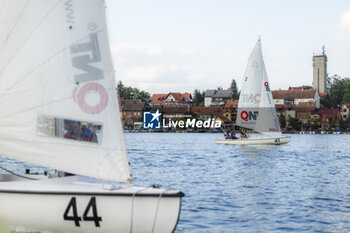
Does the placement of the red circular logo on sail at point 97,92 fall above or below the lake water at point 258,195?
above

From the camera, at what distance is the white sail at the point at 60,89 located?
1144 centimetres

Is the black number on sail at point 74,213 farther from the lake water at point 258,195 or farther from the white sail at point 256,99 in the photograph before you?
the white sail at point 256,99

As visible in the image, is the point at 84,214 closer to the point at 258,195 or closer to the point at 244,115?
the point at 258,195

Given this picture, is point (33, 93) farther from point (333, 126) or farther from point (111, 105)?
point (333, 126)

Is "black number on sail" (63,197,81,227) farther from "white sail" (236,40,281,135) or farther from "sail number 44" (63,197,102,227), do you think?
"white sail" (236,40,281,135)

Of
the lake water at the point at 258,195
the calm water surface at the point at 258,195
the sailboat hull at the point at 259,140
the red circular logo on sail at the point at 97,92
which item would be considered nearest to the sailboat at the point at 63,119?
the red circular logo on sail at the point at 97,92

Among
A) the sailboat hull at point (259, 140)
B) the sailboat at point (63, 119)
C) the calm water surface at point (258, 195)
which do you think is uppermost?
the sailboat at point (63, 119)

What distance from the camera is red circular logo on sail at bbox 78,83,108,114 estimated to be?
1145 cm

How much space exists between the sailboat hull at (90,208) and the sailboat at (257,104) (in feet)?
155

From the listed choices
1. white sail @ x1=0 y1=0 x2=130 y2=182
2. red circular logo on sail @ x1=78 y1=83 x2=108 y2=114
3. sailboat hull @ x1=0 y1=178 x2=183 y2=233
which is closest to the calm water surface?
sailboat hull @ x1=0 y1=178 x2=183 y2=233

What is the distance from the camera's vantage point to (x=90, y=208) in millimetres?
11031

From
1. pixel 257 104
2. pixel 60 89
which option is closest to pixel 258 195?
pixel 60 89

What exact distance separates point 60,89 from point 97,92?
0.86 metres

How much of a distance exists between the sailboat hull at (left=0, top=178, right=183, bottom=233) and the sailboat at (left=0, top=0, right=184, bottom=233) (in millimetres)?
20
